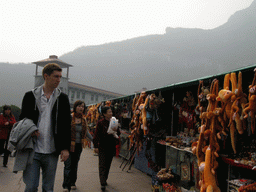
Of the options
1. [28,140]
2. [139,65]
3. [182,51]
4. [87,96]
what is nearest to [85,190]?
[28,140]

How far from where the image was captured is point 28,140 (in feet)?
8.27

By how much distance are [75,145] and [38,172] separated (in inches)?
84.6

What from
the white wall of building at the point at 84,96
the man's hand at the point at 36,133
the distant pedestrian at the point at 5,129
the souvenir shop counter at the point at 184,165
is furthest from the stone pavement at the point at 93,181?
the white wall of building at the point at 84,96

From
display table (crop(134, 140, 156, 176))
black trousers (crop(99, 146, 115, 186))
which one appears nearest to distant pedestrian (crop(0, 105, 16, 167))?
black trousers (crop(99, 146, 115, 186))

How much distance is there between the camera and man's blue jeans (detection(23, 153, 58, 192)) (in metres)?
2.55

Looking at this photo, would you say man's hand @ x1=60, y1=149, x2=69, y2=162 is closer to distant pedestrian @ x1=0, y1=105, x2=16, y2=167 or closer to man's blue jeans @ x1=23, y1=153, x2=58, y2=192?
man's blue jeans @ x1=23, y1=153, x2=58, y2=192

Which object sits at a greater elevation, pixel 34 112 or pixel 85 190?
pixel 34 112

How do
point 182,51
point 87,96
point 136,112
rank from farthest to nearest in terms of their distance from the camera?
point 182,51, point 87,96, point 136,112

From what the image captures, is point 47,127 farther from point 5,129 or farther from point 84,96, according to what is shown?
point 84,96

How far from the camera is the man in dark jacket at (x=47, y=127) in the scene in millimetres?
2621

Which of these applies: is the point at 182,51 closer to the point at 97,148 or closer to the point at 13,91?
the point at 13,91

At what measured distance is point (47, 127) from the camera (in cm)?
269

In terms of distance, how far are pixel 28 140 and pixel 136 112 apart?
152 inches

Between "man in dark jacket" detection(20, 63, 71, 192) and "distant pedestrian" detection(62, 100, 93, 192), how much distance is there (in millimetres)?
1957
